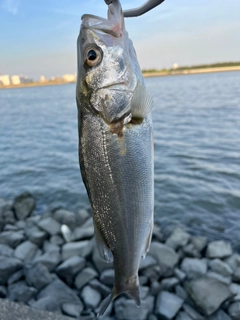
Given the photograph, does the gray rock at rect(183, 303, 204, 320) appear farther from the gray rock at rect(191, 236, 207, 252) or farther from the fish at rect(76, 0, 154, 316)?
the fish at rect(76, 0, 154, 316)

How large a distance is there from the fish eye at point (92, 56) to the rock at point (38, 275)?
3337mm

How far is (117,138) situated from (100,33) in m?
0.44

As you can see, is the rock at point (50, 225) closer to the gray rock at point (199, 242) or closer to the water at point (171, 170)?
the water at point (171, 170)

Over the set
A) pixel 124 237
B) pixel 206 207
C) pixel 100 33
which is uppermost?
pixel 100 33

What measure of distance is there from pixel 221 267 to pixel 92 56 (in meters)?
3.72

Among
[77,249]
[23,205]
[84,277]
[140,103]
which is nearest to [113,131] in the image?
[140,103]

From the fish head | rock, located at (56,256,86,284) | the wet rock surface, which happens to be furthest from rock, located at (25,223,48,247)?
the fish head

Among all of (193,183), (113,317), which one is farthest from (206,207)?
(113,317)

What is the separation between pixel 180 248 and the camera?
190 inches

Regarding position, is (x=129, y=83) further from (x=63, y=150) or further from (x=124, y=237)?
(x=63, y=150)

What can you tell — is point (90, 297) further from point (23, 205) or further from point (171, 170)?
point (171, 170)

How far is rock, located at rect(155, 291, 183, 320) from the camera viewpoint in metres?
3.56

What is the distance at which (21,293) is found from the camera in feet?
12.9

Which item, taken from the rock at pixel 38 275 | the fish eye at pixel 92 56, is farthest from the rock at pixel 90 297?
the fish eye at pixel 92 56
